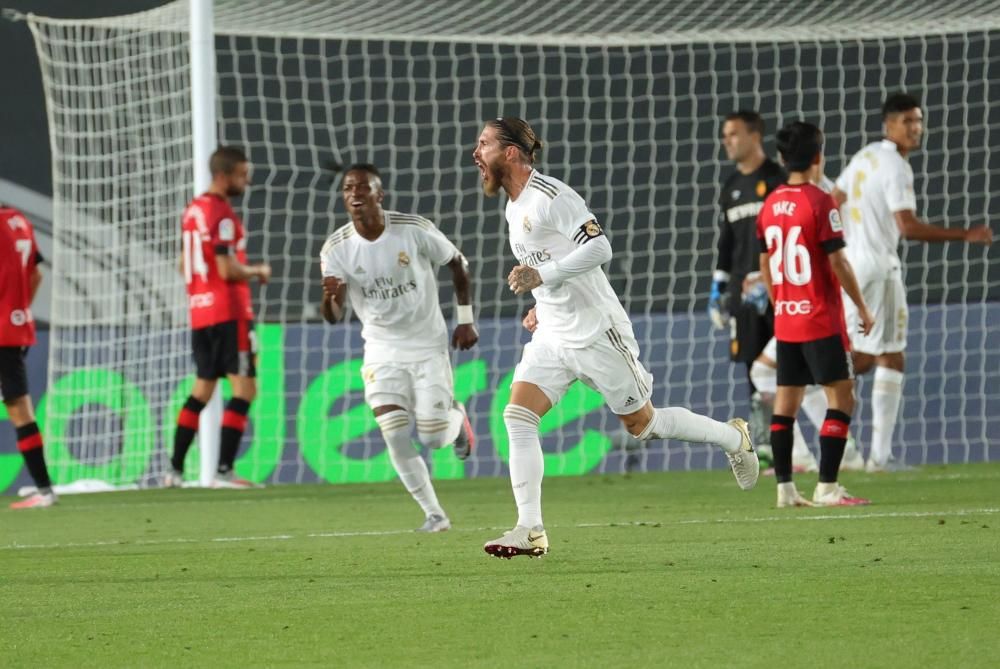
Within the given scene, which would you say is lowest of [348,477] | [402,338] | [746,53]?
[348,477]

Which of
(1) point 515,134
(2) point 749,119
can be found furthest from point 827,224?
(2) point 749,119

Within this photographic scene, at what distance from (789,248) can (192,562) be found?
297 cm

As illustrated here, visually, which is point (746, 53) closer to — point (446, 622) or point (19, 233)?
point (19, 233)

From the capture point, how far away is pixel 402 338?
7.49 metres

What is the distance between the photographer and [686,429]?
634 centimetres

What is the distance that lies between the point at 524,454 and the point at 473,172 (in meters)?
8.17

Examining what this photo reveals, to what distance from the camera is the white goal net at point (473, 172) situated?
11.8m

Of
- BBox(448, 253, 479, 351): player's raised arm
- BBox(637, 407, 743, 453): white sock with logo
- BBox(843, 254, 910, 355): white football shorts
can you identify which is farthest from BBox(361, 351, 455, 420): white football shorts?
BBox(843, 254, 910, 355): white football shorts

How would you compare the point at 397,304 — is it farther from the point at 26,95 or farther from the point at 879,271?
the point at 26,95

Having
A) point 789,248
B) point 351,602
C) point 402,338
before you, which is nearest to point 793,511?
point 789,248

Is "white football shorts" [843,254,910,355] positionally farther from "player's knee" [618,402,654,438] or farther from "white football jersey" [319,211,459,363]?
"player's knee" [618,402,654,438]

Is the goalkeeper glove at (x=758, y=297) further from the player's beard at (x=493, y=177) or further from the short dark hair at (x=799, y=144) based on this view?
the player's beard at (x=493, y=177)

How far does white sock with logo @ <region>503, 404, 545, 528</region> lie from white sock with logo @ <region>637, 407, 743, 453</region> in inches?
19.6

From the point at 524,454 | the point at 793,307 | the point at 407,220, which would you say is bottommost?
the point at 524,454
